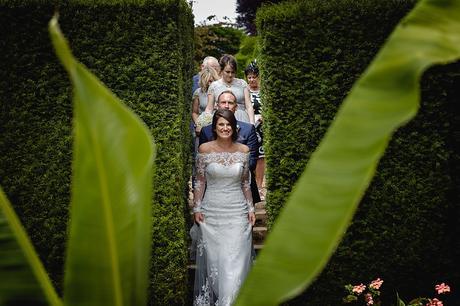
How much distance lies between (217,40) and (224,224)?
1468 centimetres

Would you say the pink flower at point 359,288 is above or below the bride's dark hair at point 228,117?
below

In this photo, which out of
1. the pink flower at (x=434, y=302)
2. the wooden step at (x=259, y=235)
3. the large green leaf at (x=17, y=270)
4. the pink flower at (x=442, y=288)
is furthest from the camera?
the wooden step at (x=259, y=235)

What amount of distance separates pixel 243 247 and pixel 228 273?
348 mm

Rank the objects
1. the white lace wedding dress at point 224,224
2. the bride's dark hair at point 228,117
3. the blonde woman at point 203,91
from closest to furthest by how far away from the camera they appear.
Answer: the white lace wedding dress at point 224,224 → the bride's dark hair at point 228,117 → the blonde woman at point 203,91

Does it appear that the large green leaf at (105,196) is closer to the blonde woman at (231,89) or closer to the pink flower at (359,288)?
the pink flower at (359,288)

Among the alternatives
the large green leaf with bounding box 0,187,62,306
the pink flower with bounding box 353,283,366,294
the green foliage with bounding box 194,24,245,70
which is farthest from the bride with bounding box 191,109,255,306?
the green foliage with bounding box 194,24,245,70

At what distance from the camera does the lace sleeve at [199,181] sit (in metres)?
6.88

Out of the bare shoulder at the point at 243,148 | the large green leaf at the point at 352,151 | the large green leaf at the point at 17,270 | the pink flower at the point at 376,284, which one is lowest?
the pink flower at the point at 376,284

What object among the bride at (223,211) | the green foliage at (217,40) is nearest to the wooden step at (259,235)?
the bride at (223,211)

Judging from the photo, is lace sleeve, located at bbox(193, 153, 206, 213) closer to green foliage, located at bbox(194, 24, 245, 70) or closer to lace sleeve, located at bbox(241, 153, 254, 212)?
lace sleeve, located at bbox(241, 153, 254, 212)

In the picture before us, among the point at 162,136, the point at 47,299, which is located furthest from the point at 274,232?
the point at 162,136

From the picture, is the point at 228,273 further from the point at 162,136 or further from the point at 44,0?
the point at 44,0

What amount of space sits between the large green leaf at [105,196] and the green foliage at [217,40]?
17.2 meters

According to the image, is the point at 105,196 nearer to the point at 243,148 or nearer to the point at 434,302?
the point at 434,302
